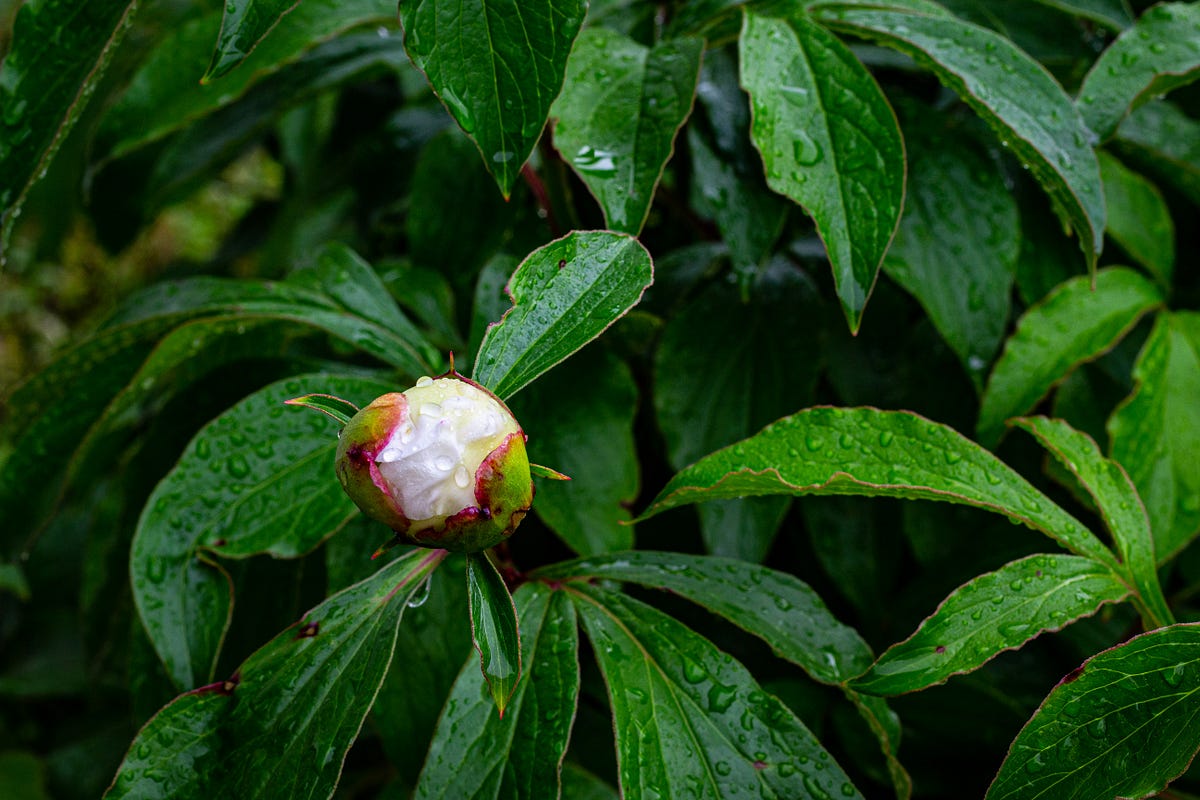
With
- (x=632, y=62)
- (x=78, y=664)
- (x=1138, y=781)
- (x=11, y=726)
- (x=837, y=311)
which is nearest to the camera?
(x=1138, y=781)

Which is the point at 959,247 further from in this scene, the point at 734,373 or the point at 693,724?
the point at 693,724

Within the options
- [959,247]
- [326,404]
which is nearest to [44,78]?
[326,404]

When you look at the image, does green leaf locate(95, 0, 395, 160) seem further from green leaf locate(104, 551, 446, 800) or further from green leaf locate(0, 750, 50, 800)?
green leaf locate(0, 750, 50, 800)

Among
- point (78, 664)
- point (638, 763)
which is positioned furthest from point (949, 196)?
point (78, 664)

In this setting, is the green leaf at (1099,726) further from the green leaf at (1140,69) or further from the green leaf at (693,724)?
the green leaf at (1140,69)

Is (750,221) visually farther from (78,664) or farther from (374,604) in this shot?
(78,664)
